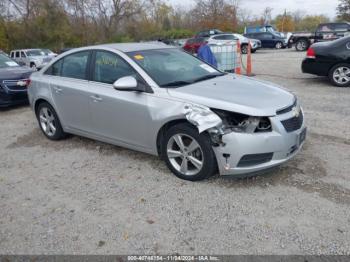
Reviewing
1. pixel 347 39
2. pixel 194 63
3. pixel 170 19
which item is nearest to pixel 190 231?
pixel 194 63

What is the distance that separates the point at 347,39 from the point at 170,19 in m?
56.3

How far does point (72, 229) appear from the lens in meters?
3.10

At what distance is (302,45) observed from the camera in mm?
21172

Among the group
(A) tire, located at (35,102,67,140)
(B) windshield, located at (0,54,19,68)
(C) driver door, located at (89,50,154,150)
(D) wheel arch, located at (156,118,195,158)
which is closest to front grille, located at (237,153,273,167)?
(D) wheel arch, located at (156,118,195,158)

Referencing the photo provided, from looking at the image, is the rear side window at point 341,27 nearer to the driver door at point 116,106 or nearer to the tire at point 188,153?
the driver door at point 116,106

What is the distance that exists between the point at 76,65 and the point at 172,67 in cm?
154

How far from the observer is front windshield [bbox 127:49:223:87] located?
13.4 ft

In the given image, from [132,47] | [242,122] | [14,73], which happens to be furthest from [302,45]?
[242,122]

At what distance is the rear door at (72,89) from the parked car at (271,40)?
23.1 metres

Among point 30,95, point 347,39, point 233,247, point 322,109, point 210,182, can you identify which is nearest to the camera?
point 233,247

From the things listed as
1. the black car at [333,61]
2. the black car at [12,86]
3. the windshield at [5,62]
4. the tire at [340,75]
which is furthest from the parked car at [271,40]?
the black car at [12,86]

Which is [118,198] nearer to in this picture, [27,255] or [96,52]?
[27,255]

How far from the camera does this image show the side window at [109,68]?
421 cm

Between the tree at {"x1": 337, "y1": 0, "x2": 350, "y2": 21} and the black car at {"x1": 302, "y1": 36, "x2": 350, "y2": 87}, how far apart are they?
4176 cm
